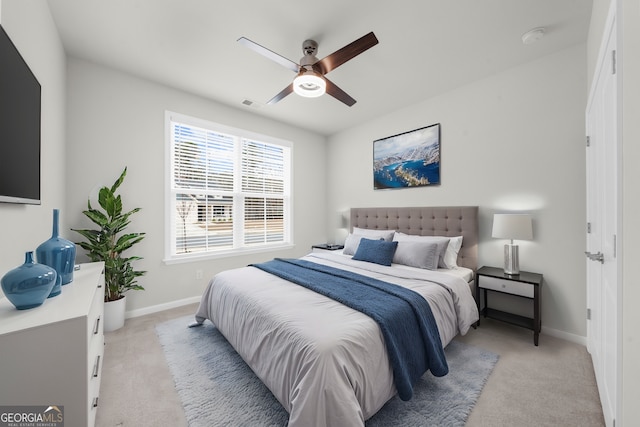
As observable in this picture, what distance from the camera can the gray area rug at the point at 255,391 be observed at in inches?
59.9

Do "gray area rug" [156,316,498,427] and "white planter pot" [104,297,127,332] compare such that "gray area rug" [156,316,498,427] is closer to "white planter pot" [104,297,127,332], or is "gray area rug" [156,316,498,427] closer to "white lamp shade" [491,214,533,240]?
"white planter pot" [104,297,127,332]

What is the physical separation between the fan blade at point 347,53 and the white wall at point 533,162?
1865mm

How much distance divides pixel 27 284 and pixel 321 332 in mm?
1406

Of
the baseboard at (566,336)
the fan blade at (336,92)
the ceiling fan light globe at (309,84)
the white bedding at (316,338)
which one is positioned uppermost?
the fan blade at (336,92)

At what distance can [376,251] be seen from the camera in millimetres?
3043

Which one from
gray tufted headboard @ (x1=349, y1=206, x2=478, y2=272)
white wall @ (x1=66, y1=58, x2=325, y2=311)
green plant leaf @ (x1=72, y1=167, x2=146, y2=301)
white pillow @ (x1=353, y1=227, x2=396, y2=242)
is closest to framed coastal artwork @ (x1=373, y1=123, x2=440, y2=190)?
gray tufted headboard @ (x1=349, y1=206, x2=478, y2=272)

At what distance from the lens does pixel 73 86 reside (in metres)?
2.62

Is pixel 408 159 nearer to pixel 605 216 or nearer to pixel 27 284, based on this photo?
pixel 605 216

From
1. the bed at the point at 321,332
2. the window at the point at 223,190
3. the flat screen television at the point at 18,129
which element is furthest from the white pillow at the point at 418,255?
the flat screen television at the point at 18,129

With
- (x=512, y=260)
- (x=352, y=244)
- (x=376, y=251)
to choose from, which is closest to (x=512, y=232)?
(x=512, y=260)

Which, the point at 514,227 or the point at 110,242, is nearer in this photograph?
the point at 514,227

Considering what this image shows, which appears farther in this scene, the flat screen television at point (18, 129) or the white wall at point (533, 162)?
the white wall at point (533, 162)

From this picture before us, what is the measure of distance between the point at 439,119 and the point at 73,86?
4204 millimetres

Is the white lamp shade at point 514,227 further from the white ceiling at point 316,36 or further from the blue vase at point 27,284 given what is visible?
the blue vase at point 27,284
